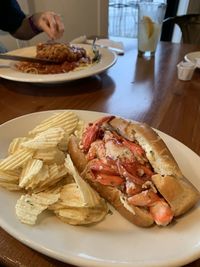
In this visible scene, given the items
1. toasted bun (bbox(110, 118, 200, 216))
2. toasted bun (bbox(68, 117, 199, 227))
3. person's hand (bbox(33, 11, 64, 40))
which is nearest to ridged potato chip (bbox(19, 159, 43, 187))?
toasted bun (bbox(68, 117, 199, 227))

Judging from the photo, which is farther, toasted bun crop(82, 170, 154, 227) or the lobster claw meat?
the lobster claw meat

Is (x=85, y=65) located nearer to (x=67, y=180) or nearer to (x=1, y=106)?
(x=1, y=106)

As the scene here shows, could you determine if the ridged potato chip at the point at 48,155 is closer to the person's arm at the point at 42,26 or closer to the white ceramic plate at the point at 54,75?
the white ceramic plate at the point at 54,75

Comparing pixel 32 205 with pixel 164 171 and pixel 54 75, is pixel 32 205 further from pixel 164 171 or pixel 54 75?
pixel 54 75

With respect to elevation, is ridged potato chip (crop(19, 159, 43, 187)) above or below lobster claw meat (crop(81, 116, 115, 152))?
above

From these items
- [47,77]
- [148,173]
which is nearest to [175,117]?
[148,173]

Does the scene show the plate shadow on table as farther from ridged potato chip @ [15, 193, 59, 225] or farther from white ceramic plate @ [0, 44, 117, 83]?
ridged potato chip @ [15, 193, 59, 225]

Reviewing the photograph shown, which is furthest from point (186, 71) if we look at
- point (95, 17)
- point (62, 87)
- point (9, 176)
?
point (95, 17)
